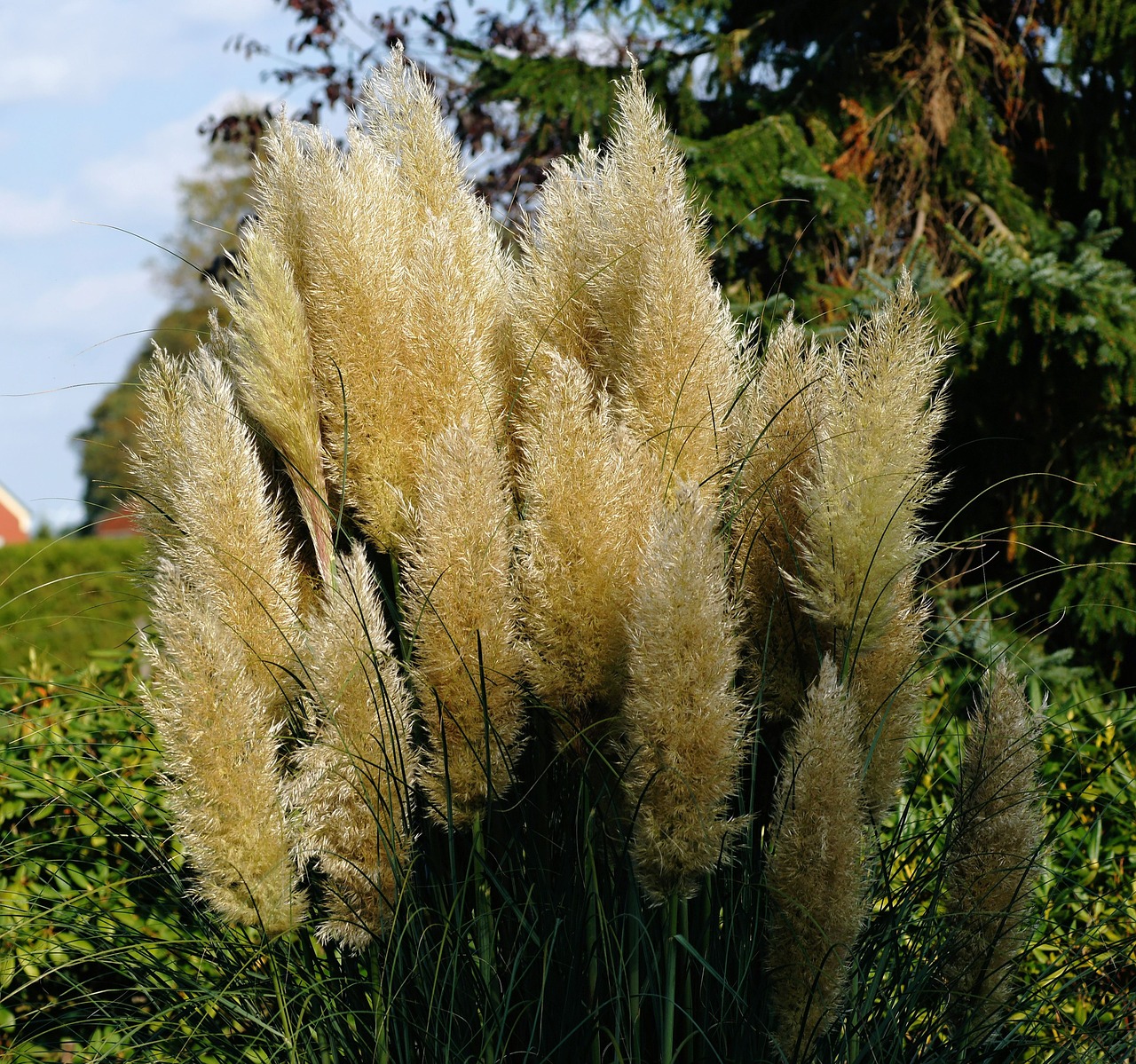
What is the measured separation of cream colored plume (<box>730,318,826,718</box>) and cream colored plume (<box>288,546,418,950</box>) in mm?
699

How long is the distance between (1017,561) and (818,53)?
2.82 metres

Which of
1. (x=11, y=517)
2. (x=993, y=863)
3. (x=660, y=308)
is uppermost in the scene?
(x=11, y=517)

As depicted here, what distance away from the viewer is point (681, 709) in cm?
169

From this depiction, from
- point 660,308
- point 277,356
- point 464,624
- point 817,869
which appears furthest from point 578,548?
point 277,356

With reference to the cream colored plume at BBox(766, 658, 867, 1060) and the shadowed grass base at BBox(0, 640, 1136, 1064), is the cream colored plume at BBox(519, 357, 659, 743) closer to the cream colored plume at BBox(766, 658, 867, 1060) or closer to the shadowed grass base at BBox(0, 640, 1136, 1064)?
the shadowed grass base at BBox(0, 640, 1136, 1064)

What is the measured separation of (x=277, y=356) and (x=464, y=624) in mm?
655

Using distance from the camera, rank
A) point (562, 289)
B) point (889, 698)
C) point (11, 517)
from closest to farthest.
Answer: point (889, 698)
point (562, 289)
point (11, 517)

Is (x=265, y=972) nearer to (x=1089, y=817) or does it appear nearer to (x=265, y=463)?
(x=265, y=463)

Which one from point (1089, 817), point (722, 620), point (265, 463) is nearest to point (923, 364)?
point (722, 620)

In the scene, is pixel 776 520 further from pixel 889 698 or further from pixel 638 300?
pixel 638 300

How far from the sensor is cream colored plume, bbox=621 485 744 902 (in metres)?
1.68

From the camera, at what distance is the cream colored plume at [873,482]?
193 centimetres

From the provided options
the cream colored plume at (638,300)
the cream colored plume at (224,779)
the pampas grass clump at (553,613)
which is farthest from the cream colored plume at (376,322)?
the cream colored plume at (224,779)

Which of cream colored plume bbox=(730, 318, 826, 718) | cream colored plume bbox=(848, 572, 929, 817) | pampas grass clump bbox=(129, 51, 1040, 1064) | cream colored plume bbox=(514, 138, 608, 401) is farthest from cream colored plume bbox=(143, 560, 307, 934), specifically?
cream colored plume bbox=(848, 572, 929, 817)
